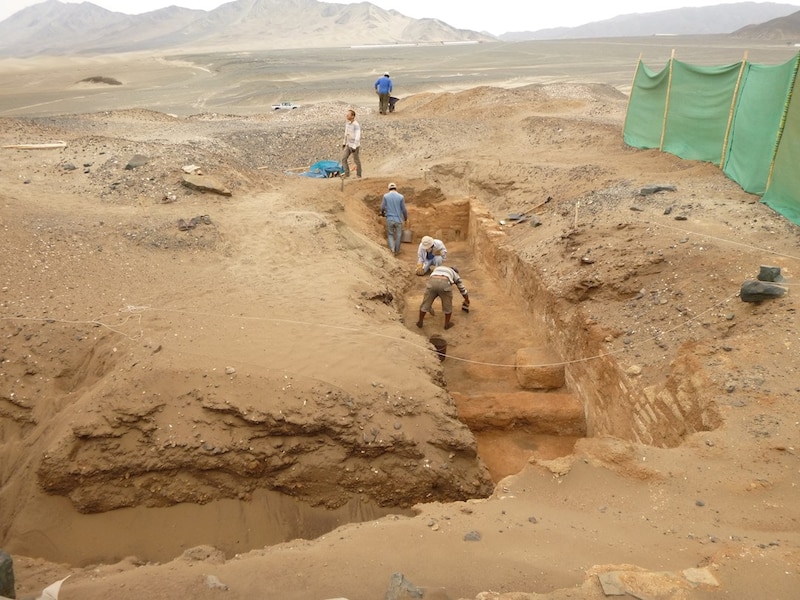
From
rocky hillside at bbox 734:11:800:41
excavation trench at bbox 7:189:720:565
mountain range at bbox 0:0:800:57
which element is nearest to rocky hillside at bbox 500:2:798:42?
mountain range at bbox 0:0:800:57

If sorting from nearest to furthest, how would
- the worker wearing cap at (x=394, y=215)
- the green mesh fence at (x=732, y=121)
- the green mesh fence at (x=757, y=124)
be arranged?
the green mesh fence at (x=732, y=121) < the green mesh fence at (x=757, y=124) < the worker wearing cap at (x=394, y=215)

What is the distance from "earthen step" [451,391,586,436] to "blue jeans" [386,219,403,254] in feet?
16.6

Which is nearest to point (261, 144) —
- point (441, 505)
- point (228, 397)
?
point (228, 397)

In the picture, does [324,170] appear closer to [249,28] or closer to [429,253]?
[429,253]

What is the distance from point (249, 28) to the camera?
83.9 metres

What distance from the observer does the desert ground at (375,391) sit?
321 cm

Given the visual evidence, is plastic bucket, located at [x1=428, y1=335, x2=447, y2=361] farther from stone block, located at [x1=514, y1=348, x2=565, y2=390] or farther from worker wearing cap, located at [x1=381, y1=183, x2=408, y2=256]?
worker wearing cap, located at [x1=381, y1=183, x2=408, y2=256]

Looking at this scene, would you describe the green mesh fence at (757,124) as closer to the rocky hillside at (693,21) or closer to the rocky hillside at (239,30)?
the rocky hillside at (239,30)

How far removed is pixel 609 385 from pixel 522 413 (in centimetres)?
102

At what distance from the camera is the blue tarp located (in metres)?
12.9

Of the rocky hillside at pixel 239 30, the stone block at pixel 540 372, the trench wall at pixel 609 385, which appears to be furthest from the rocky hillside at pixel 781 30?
the stone block at pixel 540 372

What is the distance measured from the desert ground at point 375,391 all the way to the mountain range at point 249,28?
63.8 m

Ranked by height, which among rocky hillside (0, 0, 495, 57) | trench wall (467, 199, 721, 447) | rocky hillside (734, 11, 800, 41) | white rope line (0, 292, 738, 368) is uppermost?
rocky hillside (0, 0, 495, 57)

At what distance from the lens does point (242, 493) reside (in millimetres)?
4750
